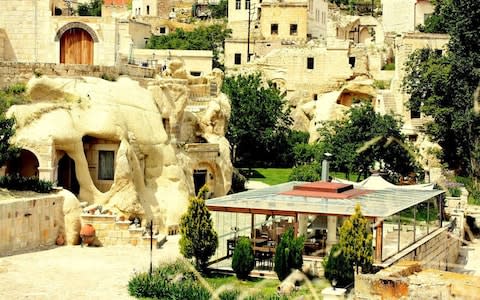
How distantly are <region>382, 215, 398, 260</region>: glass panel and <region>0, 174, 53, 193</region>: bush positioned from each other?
10.4m

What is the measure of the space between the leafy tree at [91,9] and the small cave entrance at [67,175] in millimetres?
56495

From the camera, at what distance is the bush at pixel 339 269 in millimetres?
21344

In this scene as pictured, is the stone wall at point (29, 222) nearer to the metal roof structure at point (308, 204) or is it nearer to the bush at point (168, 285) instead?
the bush at point (168, 285)

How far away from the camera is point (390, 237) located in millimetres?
26750

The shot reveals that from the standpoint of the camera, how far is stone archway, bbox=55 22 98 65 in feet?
123

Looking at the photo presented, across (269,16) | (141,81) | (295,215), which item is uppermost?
(269,16)

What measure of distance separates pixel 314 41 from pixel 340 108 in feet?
29.9

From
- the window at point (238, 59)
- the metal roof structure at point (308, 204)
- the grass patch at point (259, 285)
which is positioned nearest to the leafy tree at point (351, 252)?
the grass patch at point (259, 285)

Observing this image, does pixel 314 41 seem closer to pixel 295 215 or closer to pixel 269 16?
pixel 269 16

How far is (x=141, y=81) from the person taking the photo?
34.8 metres

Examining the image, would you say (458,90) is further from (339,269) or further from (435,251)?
(339,269)

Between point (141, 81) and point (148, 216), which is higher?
point (141, 81)

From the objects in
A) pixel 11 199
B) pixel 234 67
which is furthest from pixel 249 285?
pixel 234 67

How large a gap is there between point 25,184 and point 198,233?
748 centimetres
